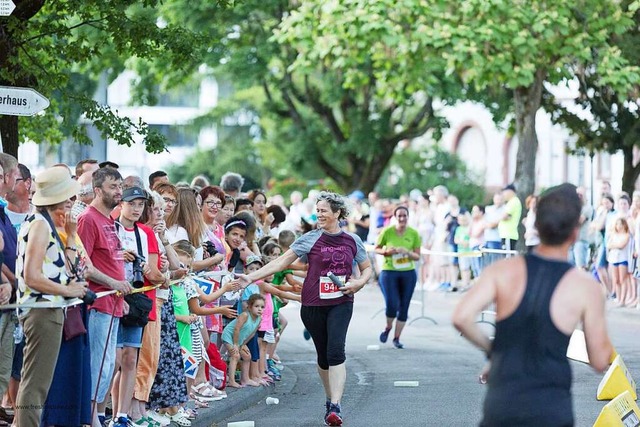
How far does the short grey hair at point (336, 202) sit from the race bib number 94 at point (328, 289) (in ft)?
1.88

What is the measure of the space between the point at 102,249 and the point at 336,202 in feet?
9.65

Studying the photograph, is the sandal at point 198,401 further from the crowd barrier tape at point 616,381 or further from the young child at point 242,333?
the crowd barrier tape at point 616,381

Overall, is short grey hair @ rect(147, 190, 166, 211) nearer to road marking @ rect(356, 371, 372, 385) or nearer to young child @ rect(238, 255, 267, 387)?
young child @ rect(238, 255, 267, 387)

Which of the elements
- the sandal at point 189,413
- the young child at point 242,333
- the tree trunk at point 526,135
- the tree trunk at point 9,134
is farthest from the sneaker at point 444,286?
the sandal at point 189,413

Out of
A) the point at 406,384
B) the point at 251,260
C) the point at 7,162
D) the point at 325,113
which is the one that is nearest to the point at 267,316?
the point at 251,260

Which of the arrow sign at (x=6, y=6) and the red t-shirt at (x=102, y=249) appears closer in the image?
the red t-shirt at (x=102, y=249)

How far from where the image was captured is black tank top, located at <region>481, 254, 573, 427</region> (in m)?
5.70

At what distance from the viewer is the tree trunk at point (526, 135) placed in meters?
26.7

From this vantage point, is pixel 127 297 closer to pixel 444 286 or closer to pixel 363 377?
pixel 363 377

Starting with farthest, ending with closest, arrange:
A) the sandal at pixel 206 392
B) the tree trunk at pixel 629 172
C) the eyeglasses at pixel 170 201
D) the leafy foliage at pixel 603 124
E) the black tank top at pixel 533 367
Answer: the tree trunk at pixel 629 172 < the leafy foliage at pixel 603 124 < the sandal at pixel 206 392 < the eyeglasses at pixel 170 201 < the black tank top at pixel 533 367

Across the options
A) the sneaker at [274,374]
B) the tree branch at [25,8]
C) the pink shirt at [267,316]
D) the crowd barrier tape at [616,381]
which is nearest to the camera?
the crowd barrier tape at [616,381]

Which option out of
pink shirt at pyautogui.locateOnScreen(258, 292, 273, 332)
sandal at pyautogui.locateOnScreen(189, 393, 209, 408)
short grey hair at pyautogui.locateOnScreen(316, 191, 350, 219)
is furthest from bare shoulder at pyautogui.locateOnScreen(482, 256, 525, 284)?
pink shirt at pyautogui.locateOnScreen(258, 292, 273, 332)

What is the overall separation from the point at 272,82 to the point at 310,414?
87.6 feet

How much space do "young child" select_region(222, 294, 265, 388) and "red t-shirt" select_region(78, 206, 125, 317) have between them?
366cm
